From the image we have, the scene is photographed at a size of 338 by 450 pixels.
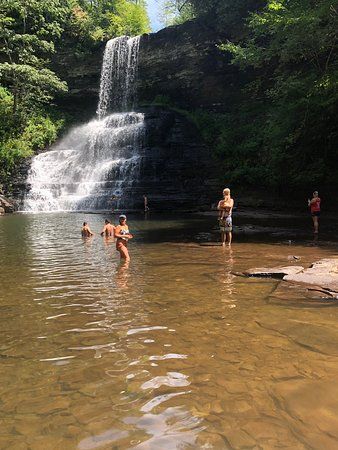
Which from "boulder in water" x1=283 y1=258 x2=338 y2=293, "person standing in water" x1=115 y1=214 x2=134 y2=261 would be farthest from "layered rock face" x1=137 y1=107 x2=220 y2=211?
"boulder in water" x1=283 y1=258 x2=338 y2=293

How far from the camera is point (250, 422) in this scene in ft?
9.00

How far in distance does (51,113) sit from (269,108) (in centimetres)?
2310

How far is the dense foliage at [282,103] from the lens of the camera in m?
17.3

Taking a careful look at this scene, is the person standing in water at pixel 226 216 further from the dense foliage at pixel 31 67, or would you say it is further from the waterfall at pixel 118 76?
the waterfall at pixel 118 76

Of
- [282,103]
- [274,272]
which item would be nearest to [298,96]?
[282,103]

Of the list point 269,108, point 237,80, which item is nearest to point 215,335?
point 269,108

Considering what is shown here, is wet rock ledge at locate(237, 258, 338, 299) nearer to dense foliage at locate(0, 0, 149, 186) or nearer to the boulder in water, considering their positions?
the boulder in water

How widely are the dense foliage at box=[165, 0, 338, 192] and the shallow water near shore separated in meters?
13.5

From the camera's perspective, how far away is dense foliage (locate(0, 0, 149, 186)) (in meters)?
34.4

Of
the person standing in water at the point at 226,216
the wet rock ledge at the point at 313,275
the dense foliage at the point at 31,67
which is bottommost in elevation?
the wet rock ledge at the point at 313,275

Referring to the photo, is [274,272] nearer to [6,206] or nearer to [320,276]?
[320,276]

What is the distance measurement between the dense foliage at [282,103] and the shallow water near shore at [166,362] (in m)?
13.5

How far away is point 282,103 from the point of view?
25484 millimetres

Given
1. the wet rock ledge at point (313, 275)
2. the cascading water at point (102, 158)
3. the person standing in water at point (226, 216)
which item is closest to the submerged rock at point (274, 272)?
the wet rock ledge at point (313, 275)
